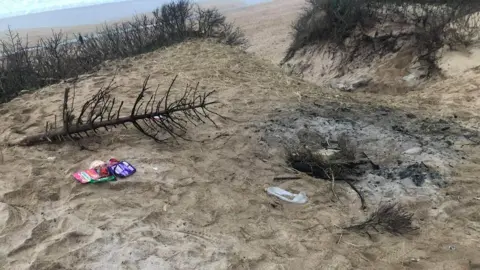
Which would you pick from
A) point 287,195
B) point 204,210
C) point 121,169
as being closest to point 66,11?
point 121,169

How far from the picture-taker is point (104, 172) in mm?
4555

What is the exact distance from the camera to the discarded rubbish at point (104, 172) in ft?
14.6

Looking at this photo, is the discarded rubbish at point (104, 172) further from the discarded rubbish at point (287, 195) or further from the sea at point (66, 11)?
the sea at point (66, 11)

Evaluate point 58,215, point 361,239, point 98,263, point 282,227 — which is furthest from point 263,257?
point 58,215

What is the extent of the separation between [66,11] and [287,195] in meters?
32.9

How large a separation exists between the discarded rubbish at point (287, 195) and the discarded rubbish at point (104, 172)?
136 centimetres

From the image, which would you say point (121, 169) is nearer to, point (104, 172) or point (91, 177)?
point (104, 172)

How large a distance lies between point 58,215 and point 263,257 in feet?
5.52

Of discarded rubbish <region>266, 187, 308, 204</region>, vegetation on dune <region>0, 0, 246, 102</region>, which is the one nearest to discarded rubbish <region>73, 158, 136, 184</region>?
discarded rubbish <region>266, 187, 308, 204</region>

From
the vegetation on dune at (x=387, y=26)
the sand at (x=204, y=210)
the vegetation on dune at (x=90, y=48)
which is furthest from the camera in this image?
the vegetation on dune at (x=387, y=26)

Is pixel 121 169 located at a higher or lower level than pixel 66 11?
higher

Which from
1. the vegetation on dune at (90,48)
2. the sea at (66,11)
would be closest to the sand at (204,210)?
the vegetation on dune at (90,48)

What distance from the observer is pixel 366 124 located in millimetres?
6199

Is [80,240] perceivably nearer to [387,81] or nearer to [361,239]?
[361,239]
